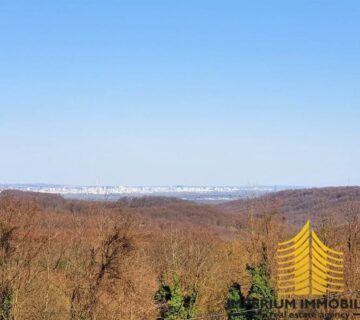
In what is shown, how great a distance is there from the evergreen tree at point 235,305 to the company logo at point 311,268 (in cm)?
188

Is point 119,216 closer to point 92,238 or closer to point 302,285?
point 92,238

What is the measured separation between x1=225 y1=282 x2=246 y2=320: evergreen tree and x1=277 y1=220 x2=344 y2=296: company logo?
1.88 meters

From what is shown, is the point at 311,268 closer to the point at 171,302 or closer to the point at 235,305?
the point at 235,305

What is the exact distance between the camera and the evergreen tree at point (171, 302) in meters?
24.7

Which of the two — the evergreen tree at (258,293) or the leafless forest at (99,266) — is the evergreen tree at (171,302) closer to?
the leafless forest at (99,266)

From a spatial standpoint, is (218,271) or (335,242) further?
(218,271)

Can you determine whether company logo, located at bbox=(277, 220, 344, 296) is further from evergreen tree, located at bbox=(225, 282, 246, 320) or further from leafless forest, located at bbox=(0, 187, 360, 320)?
evergreen tree, located at bbox=(225, 282, 246, 320)

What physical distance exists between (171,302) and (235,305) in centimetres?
306

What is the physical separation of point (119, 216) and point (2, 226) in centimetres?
399

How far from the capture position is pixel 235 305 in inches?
926

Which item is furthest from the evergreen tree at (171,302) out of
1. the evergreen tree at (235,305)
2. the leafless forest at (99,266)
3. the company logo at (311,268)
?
the company logo at (311,268)

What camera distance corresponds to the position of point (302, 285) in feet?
75.6

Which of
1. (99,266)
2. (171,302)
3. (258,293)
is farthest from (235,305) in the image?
(99,266)

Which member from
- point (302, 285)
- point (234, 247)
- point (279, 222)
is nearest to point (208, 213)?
point (234, 247)
